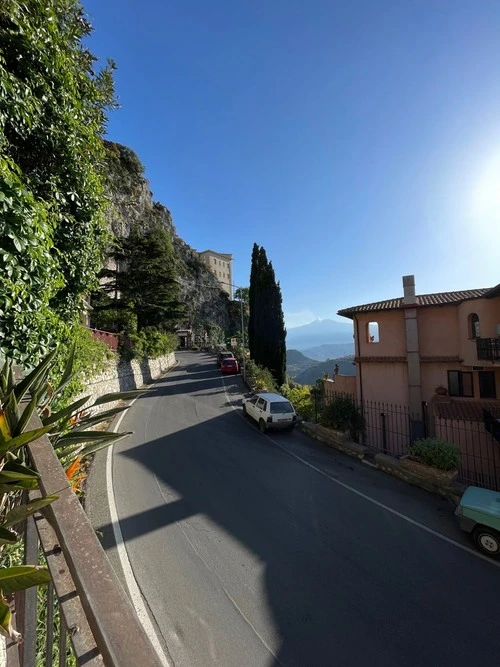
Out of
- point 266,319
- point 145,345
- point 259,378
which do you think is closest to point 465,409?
point 259,378

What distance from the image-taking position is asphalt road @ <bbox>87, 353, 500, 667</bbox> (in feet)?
11.5

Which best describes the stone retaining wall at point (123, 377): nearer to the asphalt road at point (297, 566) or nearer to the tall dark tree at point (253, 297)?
the asphalt road at point (297, 566)

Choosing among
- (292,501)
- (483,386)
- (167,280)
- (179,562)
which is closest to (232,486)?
(292,501)

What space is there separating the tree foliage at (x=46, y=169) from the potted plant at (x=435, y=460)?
8575mm

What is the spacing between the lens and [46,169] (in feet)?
16.6

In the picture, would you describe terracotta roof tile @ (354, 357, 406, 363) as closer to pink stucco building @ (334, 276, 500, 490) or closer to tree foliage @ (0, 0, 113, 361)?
pink stucco building @ (334, 276, 500, 490)

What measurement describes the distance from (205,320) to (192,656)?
7467 cm

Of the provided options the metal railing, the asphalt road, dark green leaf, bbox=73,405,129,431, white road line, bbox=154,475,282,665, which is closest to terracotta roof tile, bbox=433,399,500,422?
the asphalt road

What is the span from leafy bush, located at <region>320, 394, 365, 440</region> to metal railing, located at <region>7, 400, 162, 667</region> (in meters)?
10.4

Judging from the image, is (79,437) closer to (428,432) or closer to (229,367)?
(428,432)

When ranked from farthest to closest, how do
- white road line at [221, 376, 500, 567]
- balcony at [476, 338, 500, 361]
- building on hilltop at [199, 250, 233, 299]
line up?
building on hilltop at [199, 250, 233, 299]
balcony at [476, 338, 500, 361]
white road line at [221, 376, 500, 567]

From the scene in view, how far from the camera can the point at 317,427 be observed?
11719mm

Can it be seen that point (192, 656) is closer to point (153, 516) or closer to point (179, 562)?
point (179, 562)

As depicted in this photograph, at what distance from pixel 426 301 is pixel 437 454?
9.77m
